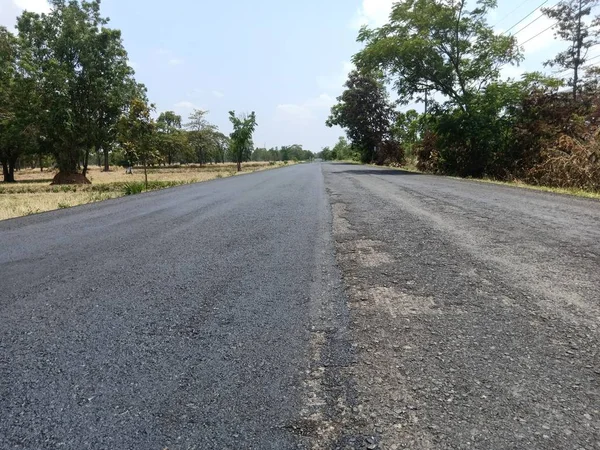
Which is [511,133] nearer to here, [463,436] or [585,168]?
[585,168]

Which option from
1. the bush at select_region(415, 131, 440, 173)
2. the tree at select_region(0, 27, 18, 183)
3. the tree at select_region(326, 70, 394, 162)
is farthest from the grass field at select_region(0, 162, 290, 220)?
the tree at select_region(326, 70, 394, 162)

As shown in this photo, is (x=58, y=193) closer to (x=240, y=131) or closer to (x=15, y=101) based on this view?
(x=15, y=101)

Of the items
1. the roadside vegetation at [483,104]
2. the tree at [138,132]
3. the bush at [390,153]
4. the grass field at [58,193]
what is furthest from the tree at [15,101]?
the bush at [390,153]

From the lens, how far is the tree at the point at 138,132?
57.6ft

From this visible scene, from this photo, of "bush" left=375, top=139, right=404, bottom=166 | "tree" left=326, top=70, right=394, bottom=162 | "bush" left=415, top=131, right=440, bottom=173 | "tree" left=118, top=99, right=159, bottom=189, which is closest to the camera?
"tree" left=118, top=99, right=159, bottom=189

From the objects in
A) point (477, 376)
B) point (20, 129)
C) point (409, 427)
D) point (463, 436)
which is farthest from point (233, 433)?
point (20, 129)

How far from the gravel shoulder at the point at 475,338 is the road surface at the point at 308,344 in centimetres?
1

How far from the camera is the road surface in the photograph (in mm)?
1577

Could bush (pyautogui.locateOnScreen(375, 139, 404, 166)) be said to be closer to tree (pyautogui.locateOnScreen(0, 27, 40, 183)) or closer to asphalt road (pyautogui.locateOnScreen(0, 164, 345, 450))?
tree (pyautogui.locateOnScreen(0, 27, 40, 183))

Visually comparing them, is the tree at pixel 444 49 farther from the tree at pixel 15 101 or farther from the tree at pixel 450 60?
the tree at pixel 15 101

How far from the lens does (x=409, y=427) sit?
1.55 meters

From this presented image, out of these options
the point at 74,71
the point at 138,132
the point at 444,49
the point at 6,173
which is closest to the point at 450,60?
the point at 444,49

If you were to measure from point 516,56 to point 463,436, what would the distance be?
2453cm

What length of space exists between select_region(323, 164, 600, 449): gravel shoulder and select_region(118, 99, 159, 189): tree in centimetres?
1558
